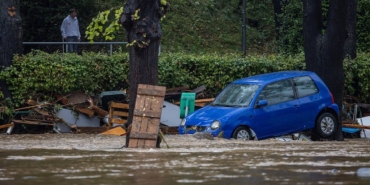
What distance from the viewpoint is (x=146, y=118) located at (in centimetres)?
1644

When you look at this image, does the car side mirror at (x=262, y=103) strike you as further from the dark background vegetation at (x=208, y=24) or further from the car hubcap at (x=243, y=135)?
the dark background vegetation at (x=208, y=24)

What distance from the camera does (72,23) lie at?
2862 cm

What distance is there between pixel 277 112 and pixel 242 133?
1204 mm

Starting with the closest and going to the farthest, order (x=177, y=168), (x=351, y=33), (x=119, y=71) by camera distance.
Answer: (x=177, y=168), (x=119, y=71), (x=351, y=33)

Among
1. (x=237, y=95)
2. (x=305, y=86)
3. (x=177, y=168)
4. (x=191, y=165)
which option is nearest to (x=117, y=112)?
(x=237, y=95)

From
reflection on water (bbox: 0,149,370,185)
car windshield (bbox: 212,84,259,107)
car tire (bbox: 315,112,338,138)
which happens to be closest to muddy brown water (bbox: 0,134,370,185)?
reflection on water (bbox: 0,149,370,185)

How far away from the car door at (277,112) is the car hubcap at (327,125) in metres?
Result: 0.87

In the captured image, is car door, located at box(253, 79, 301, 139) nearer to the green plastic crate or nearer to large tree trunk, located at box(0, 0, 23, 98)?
the green plastic crate

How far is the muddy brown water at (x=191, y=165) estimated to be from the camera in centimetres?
1137

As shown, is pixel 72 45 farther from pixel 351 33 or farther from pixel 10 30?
→ pixel 351 33

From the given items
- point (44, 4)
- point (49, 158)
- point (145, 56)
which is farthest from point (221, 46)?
point (49, 158)

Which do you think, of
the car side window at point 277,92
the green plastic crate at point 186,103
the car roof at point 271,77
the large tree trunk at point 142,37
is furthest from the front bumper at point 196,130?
the large tree trunk at point 142,37

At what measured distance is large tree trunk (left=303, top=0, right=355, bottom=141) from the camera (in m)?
22.3

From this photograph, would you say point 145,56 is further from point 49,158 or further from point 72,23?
point 72,23
